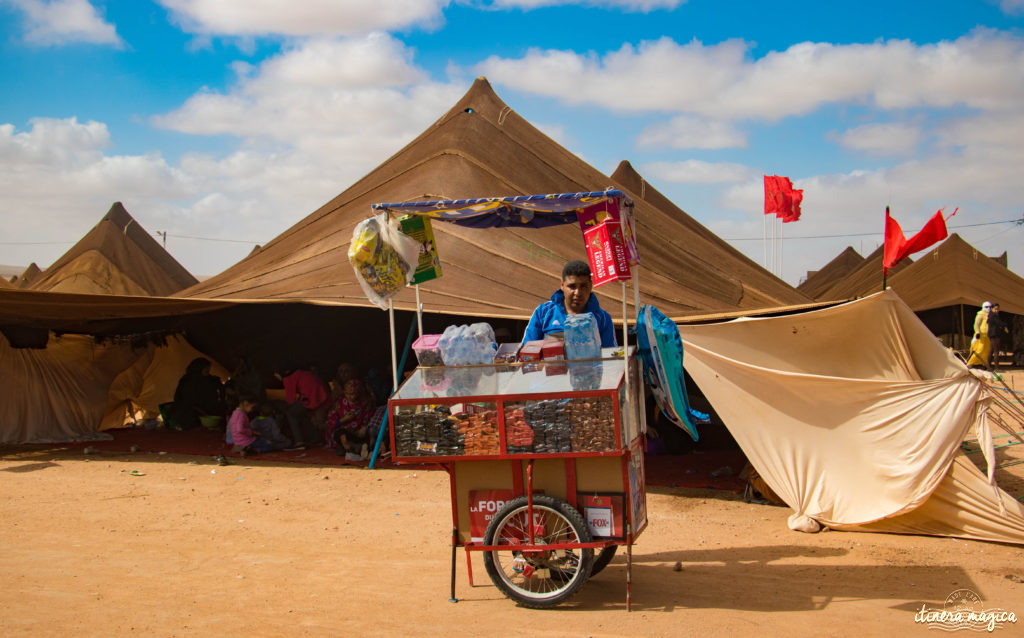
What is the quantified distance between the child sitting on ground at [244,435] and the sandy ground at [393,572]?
1790 millimetres

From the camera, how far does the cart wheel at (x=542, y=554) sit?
11.6 ft

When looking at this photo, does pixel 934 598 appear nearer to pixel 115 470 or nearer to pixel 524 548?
pixel 524 548

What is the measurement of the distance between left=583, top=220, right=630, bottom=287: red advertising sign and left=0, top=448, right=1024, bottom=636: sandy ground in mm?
1547

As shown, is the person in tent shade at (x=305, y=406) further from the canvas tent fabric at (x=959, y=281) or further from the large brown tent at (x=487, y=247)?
the canvas tent fabric at (x=959, y=281)

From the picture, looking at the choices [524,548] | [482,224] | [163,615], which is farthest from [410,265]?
[163,615]

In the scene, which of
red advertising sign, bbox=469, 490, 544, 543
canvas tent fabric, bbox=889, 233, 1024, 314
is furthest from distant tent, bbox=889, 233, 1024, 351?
red advertising sign, bbox=469, 490, 544, 543

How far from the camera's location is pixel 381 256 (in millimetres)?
4684

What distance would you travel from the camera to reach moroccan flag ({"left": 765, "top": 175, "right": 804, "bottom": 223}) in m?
14.7

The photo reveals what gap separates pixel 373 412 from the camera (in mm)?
8242

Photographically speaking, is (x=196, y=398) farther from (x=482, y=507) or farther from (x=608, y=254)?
(x=608, y=254)

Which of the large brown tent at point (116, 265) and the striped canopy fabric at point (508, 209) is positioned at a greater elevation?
the large brown tent at point (116, 265)

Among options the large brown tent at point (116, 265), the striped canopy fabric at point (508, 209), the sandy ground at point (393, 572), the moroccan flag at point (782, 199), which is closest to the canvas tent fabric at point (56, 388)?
the sandy ground at point (393, 572)

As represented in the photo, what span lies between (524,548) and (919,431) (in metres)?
2.66

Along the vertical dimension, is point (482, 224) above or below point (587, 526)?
above
